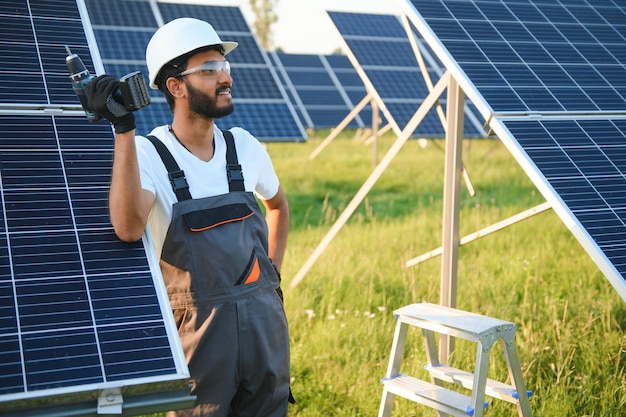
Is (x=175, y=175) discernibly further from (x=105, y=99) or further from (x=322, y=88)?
(x=322, y=88)

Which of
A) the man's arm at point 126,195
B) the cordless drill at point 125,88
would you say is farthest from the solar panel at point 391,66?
the cordless drill at point 125,88

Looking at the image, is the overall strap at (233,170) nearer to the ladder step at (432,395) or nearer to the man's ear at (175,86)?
the man's ear at (175,86)

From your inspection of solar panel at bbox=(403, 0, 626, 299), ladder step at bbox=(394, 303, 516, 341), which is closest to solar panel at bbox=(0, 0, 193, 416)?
ladder step at bbox=(394, 303, 516, 341)

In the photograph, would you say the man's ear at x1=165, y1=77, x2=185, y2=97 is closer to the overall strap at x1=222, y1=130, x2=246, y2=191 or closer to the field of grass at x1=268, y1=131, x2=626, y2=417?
the overall strap at x1=222, y1=130, x2=246, y2=191

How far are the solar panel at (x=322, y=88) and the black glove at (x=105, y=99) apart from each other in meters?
14.2

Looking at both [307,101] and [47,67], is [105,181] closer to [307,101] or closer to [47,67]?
[47,67]

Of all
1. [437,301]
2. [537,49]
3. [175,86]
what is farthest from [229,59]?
[175,86]

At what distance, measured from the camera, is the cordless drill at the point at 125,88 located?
2.47 metres

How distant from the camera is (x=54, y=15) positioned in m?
3.75

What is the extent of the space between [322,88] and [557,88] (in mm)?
14667

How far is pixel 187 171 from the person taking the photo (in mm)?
3148

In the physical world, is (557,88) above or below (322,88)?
below

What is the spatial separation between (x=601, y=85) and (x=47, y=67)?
11.0 feet

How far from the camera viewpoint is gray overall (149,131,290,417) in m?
3.06
